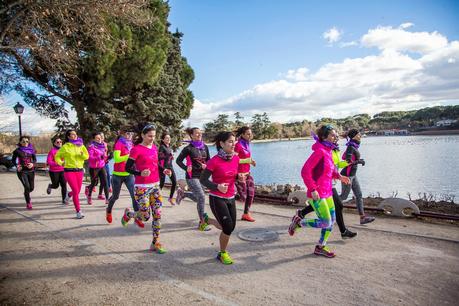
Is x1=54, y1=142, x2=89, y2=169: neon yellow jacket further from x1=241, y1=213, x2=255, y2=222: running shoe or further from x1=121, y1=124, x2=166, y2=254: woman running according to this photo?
x1=241, y1=213, x2=255, y2=222: running shoe

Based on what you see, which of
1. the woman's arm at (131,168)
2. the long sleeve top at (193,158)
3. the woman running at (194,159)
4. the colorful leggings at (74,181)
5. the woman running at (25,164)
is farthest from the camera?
the woman running at (25,164)

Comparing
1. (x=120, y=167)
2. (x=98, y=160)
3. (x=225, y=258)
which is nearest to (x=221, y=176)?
(x=225, y=258)

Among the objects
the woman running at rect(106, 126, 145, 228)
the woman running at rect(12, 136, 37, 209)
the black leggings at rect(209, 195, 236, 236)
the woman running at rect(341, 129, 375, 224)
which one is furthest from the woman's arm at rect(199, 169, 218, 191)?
the woman running at rect(12, 136, 37, 209)

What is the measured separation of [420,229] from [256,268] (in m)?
3.97

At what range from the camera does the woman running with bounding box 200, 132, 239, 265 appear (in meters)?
4.19

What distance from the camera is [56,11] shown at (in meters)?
9.24

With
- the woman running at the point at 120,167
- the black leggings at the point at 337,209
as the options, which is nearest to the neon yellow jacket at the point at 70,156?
the woman running at the point at 120,167

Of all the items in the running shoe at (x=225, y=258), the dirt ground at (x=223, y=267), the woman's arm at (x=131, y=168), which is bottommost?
the dirt ground at (x=223, y=267)

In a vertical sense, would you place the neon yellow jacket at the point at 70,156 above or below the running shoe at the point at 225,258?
above

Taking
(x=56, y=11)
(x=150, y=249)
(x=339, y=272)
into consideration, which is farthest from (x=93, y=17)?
(x=339, y=272)

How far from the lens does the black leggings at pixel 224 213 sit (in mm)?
4184

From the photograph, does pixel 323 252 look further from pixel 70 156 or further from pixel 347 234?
pixel 70 156

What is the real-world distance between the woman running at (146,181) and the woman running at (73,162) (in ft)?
9.45

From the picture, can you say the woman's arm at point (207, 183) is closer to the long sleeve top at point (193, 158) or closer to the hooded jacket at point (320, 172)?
the hooded jacket at point (320, 172)
